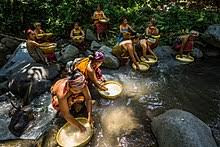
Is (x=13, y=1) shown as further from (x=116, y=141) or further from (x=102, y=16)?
(x=116, y=141)

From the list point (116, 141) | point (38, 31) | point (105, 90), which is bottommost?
point (116, 141)

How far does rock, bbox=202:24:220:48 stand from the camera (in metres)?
10.1

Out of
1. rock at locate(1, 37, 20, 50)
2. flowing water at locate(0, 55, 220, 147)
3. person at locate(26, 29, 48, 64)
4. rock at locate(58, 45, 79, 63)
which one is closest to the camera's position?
flowing water at locate(0, 55, 220, 147)

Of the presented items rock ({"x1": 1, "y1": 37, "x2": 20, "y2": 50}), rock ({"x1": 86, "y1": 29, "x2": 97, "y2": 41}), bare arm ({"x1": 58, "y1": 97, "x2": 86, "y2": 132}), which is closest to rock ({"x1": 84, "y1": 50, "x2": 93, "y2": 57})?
rock ({"x1": 86, "y1": 29, "x2": 97, "y2": 41})

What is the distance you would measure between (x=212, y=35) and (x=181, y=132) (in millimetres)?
5856

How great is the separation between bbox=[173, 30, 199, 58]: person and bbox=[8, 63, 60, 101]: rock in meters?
4.22

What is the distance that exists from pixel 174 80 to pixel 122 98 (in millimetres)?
1931

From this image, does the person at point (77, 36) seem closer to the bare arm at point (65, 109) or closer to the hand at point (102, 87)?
the hand at point (102, 87)

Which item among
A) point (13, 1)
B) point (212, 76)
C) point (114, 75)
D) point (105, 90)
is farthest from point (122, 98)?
point (13, 1)

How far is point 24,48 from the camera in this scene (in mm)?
10172

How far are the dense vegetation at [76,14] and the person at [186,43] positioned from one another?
6.26ft

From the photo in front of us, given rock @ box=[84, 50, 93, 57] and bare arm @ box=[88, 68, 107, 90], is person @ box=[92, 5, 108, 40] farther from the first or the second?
bare arm @ box=[88, 68, 107, 90]

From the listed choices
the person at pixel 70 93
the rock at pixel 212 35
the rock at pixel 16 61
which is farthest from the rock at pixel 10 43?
the rock at pixel 212 35

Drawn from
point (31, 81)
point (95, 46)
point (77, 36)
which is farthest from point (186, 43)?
point (31, 81)
